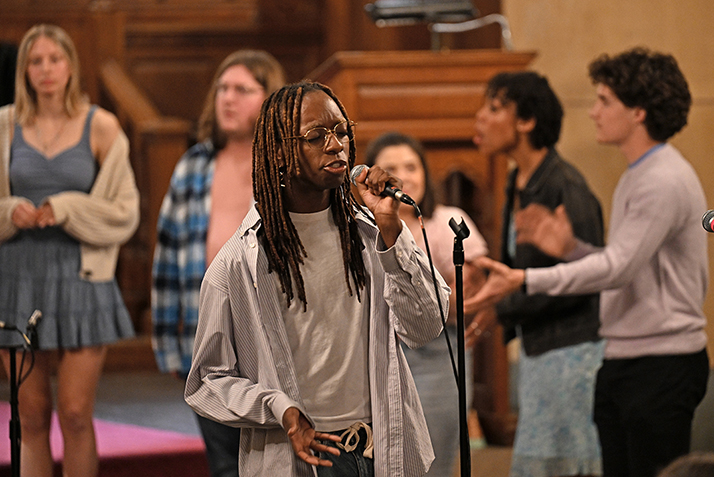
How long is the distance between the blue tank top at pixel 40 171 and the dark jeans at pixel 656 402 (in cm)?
194

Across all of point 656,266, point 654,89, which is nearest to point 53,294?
point 656,266

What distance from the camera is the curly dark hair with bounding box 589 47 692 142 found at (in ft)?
9.32

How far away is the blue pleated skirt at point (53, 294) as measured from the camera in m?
3.06

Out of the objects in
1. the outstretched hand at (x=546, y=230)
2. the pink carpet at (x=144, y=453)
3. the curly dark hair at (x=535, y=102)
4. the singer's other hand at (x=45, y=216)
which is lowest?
the pink carpet at (x=144, y=453)

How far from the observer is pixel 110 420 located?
4395 mm

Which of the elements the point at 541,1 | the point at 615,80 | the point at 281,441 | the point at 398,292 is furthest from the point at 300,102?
the point at 541,1

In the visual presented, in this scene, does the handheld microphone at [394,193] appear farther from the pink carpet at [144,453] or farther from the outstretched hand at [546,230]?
the pink carpet at [144,453]

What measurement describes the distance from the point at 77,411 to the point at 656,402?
1866 millimetres

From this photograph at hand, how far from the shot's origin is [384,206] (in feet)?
5.74

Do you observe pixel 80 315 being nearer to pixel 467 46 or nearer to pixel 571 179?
pixel 571 179

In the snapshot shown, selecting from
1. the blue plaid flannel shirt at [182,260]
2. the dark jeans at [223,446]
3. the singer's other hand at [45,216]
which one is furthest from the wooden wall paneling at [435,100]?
the dark jeans at [223,446]

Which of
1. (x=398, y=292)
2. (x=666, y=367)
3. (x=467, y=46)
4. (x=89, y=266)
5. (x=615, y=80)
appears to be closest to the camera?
(x=398, y=292)

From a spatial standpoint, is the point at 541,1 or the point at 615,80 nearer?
the point at 615,80

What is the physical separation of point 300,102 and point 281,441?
680 millimetres
